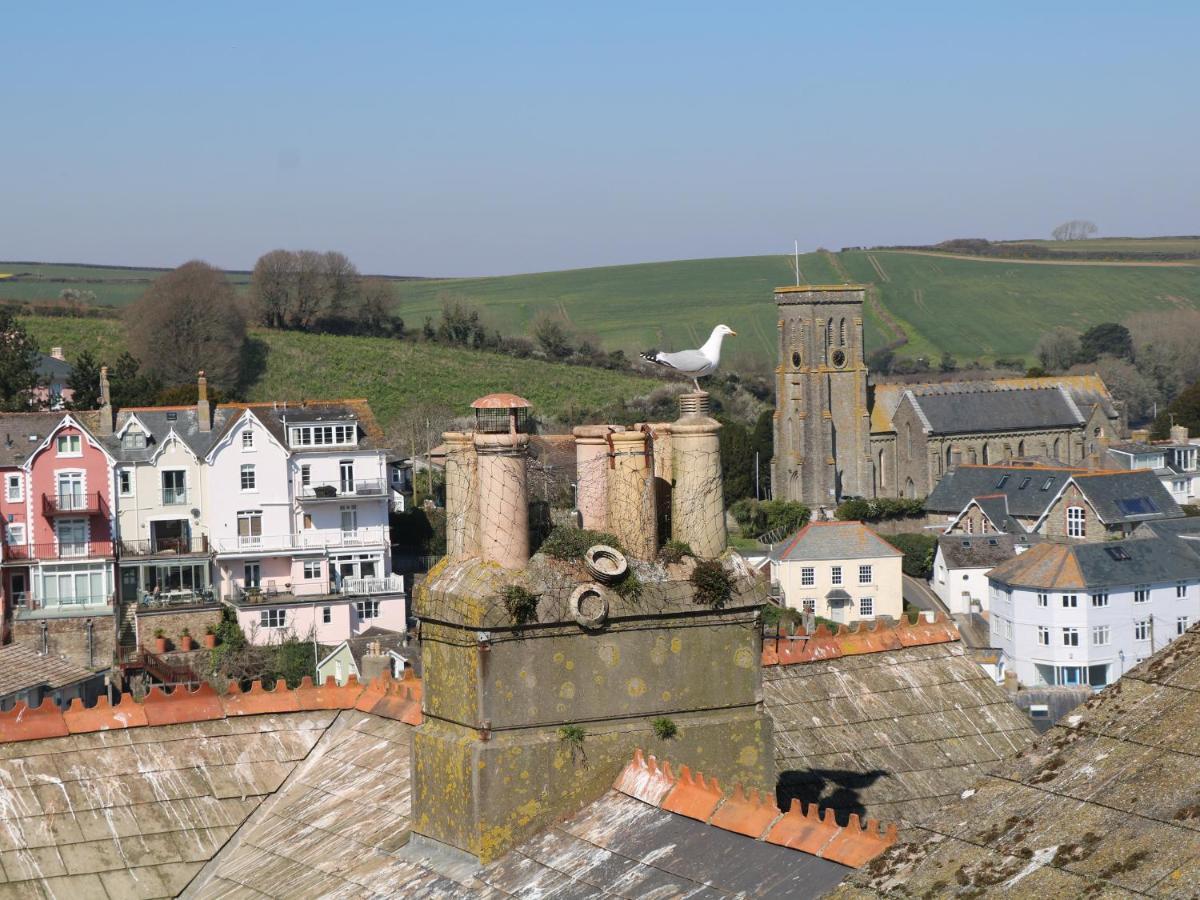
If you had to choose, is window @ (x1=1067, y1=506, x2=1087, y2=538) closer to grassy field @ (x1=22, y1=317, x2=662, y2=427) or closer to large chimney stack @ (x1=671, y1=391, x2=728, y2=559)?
grassy field @ (x1=22, y1=317, x2=662, y2=427)

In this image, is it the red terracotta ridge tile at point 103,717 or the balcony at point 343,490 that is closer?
the red terracotta ridge tile at point 103,717

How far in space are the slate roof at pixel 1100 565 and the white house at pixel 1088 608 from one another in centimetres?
3

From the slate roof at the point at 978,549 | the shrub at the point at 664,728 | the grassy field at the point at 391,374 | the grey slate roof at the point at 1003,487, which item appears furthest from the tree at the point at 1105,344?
the shrub at the point at 664,728

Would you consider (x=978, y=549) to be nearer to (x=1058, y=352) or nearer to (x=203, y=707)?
(x=203, y=707)

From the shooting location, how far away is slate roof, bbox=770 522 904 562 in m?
78.9

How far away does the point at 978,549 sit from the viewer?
82.5m

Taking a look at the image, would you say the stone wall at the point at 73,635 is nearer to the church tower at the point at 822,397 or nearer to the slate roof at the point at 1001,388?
the church tower at the point at 822,397

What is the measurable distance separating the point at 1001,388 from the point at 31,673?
92193 millimetres

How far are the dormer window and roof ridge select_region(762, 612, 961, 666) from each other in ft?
181

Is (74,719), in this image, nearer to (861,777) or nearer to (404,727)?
(404,727)

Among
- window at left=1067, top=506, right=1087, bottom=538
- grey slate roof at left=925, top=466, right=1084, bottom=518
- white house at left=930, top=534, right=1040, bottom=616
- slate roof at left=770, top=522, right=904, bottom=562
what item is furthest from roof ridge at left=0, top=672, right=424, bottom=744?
grey slate roof at left=925, top=466, right=1084, bottom=518

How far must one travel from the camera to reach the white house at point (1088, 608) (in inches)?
2724

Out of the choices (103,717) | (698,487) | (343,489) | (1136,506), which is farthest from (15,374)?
(698,487)

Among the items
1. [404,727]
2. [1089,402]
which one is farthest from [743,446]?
[404,727]
